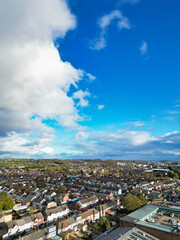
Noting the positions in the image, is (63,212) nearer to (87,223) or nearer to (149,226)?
(87,223)

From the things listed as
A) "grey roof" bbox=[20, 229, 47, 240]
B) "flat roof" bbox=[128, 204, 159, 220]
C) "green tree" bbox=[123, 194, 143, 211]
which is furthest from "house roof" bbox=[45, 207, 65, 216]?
"flat roof" bbox=[128, 204, 159, 220]

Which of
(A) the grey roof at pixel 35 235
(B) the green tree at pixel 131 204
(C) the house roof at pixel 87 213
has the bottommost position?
(A) the grey roof at pixel 35 235

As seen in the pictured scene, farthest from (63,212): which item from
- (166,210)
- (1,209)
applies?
(166,210)

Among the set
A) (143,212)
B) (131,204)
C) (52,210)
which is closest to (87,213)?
(52,210)

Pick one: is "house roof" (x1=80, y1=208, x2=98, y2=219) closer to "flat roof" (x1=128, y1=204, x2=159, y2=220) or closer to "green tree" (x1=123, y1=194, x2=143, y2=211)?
"green tree" (x1=123, y1=194, x2=143, y2=211)

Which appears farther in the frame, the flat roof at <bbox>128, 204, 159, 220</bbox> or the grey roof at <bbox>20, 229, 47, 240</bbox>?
the flat roof at <bbox>128, 204, 159, 220</bbox>

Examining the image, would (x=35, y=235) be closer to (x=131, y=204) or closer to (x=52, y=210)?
(x=52, y=210)

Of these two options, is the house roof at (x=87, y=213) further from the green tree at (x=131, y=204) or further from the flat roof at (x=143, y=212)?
the flat roof at (x=143, y=212)

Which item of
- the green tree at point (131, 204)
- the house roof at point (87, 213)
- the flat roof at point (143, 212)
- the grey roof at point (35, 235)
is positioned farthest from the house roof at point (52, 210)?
the flat roof at point (143, 212)

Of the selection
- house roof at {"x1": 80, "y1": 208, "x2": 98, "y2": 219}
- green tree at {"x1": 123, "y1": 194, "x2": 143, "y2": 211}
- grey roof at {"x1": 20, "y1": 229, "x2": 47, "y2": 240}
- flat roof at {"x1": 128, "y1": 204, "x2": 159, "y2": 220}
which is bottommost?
grey roof at {"x1": 20, "y1": 229, "x2": 47, "y2": 240}

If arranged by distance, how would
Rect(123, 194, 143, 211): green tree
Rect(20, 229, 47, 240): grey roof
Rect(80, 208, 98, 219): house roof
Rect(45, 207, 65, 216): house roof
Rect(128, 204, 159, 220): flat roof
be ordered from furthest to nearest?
Rect(123, 194, 143, 211): green tree → Rect(45, 207, 65, 216): house roof → Rect(80, 208, 98, 219): house roof → Rect(128, 204, 159, 220): flat roof → Rect(20, 229, 47, 240): grey roof

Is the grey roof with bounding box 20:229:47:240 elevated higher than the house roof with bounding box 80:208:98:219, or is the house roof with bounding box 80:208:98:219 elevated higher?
the house roof with bounding box 80:208:98:219
